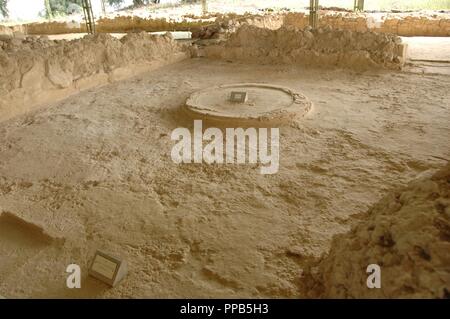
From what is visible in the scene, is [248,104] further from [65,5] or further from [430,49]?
[65,5]

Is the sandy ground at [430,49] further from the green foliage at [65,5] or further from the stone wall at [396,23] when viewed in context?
the green foliage at [65,5]

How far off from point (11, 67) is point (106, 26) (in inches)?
501

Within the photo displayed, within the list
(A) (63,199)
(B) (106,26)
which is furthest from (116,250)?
(B) (106,26)

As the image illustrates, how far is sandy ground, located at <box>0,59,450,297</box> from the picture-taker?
7.54ft

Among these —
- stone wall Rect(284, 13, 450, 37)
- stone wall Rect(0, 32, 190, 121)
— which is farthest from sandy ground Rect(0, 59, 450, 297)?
stone wall Rect(284, 13, 450, 37)

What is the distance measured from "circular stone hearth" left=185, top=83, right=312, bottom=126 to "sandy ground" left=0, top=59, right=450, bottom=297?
0.22m

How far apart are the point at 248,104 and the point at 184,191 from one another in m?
2.21

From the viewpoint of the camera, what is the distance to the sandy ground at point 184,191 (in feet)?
7.54

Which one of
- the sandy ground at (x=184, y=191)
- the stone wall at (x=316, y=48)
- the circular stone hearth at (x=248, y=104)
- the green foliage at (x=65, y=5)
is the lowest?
the sandy ground at (x=184, y=191)

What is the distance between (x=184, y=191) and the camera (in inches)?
125

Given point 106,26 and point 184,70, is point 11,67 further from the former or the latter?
point 106,26

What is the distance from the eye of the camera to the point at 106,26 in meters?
16.7

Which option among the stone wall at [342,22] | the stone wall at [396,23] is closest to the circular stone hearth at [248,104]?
the stone wall at [342,22]

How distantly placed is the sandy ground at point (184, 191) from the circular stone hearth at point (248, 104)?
22 cm
